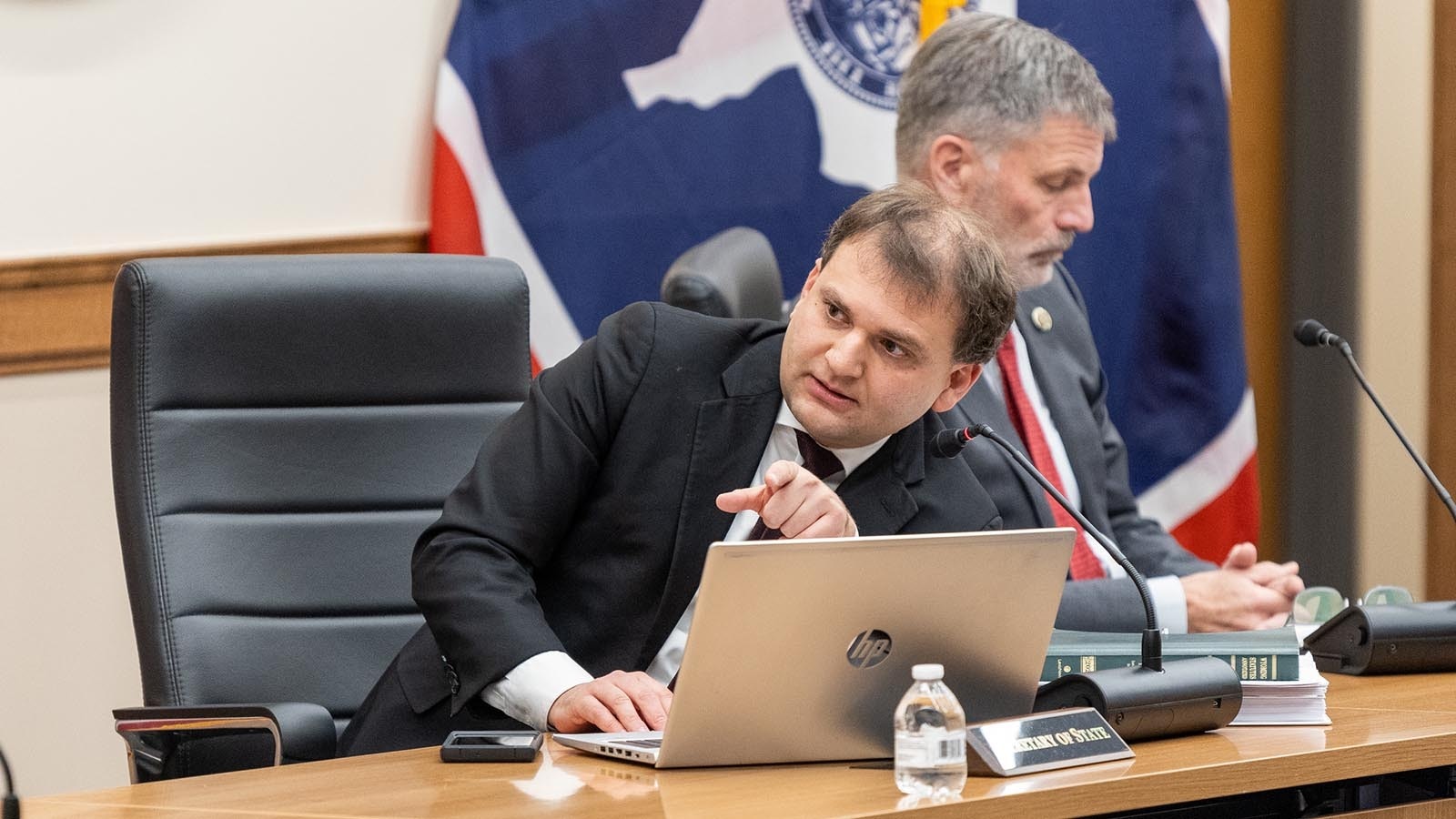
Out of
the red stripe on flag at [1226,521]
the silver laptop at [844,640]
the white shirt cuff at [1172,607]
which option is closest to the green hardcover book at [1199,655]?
the silver laptop at [844,640]

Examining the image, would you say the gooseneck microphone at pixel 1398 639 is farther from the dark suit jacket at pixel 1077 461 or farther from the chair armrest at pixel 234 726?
the chair armrest at pixel 234 726

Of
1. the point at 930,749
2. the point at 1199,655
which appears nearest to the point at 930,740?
the point at 930,749

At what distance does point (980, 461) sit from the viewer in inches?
83.4

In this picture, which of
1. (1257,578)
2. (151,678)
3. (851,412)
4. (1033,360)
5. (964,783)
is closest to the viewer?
(964,783)

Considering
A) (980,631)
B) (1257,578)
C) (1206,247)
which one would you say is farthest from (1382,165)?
(980,631)

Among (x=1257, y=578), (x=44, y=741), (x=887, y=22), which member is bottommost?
(x=44, y=741)

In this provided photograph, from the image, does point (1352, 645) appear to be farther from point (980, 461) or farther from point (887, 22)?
point (887, 22)

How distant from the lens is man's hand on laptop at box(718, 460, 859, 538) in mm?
1452

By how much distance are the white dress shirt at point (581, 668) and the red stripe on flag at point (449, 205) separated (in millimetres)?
1160

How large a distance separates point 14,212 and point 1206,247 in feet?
7.39

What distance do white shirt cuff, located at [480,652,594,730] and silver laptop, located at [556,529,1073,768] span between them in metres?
0.15

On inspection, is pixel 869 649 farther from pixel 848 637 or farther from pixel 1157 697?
pixel 1157 697

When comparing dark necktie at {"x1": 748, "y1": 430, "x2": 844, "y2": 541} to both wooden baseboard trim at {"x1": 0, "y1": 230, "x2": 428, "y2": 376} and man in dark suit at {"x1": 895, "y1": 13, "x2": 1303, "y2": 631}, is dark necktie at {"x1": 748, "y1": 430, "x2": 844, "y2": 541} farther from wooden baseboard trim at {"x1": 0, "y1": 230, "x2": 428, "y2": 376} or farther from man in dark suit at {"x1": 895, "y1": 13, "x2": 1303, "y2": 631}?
wooden baseboard trim at {"x1": 0, "y1": 230, "x2": 428, "y2": 376}

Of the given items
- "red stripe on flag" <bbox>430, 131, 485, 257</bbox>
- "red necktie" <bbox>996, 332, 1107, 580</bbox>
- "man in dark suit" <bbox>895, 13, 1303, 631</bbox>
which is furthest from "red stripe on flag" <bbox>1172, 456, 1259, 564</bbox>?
"red stripe on flag" <bbox>430, 131, 485, 257</bbox>
